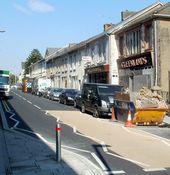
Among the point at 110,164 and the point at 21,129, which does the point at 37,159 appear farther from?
the point at 21,129

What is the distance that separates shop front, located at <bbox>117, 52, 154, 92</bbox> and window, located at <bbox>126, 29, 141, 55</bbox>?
700 mm

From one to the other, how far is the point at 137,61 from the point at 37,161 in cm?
2238

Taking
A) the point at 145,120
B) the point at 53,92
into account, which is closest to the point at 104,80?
the point at 53,92

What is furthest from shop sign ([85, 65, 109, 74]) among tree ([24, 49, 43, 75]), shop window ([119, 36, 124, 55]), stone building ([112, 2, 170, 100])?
tree ([24, 49, 43, 75])

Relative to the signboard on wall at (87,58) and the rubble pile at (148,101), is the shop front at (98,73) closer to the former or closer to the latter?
the signboard on wall at (87,58)

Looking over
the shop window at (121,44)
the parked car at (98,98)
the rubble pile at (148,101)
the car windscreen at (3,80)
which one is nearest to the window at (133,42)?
the shop window at (121,44)

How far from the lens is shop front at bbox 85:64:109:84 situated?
3825 centimetres

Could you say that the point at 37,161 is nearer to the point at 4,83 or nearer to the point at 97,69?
the point at 97,69

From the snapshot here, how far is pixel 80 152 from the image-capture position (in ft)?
35.2

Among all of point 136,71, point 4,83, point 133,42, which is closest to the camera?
point 136,71

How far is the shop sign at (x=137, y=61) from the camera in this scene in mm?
28728

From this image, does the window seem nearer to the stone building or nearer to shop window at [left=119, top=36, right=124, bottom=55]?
the stone building

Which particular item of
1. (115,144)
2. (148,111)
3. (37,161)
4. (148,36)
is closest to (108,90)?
(148,111)

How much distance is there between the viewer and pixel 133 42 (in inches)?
1265
